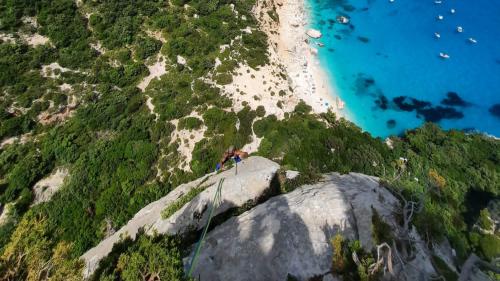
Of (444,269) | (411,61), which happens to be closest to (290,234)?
(444,269)

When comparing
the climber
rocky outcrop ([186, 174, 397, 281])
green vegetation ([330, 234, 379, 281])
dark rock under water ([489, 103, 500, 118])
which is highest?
Result: green vegetation ([330, 234, 379, 281])

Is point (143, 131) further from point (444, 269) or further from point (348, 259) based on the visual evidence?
point (444, 269)

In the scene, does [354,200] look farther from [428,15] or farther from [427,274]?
[428,15]

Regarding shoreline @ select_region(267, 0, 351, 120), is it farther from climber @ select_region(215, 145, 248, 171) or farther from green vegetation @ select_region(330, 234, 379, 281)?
green vegetation @ select_region(330, 234, 379, 281)

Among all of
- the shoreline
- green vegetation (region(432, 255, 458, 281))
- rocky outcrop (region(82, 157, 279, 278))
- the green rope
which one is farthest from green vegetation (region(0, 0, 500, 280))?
the shoreline

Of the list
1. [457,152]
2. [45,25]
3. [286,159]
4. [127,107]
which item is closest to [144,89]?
[127,107]

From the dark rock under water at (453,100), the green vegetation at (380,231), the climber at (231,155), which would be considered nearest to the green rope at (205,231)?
the green vegetation at (380,231)
